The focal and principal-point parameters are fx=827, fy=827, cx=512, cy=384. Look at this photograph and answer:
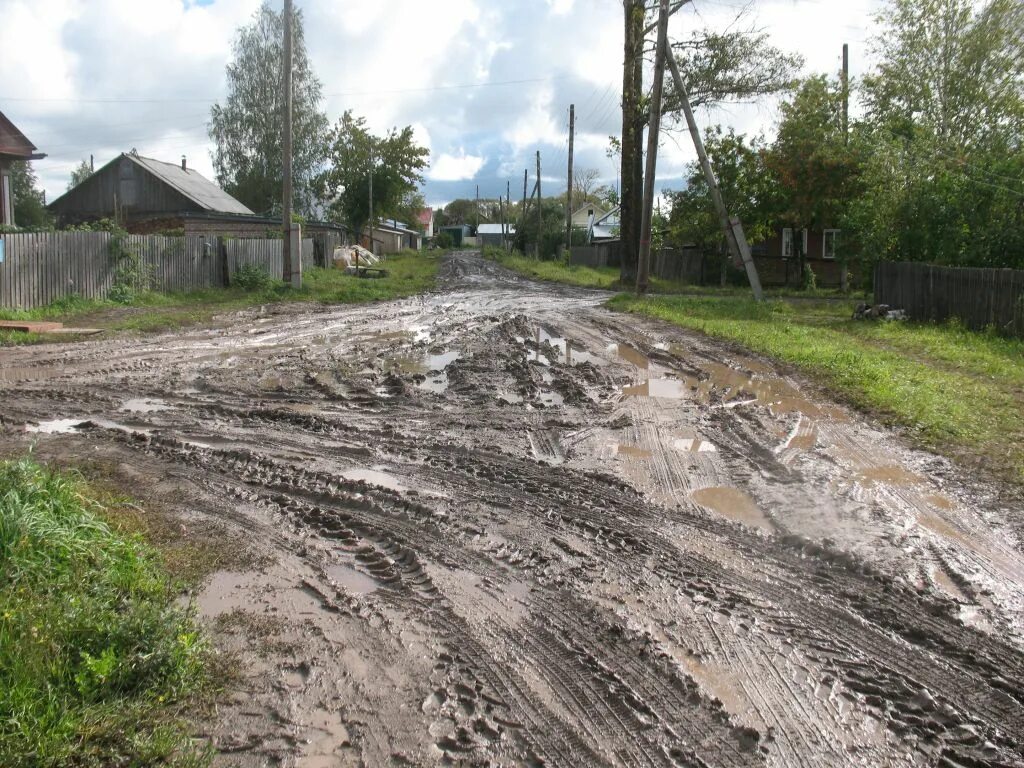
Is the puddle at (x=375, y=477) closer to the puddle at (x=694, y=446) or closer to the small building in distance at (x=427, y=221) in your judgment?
the puddle at (x=694, y=446)

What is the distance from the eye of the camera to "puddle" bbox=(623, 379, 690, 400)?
10.3 m

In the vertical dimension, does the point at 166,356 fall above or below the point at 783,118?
below

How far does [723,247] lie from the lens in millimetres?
33969

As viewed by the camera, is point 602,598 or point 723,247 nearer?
point 602,598

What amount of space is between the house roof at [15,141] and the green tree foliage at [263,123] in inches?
1107

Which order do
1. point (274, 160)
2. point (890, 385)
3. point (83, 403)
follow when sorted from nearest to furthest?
point (83, 403) < point (890, 385) < point (274, 160)

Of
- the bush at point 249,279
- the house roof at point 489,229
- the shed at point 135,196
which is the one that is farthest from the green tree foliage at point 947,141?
the house roof at point 489,229

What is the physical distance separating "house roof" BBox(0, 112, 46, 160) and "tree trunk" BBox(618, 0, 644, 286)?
792 inches

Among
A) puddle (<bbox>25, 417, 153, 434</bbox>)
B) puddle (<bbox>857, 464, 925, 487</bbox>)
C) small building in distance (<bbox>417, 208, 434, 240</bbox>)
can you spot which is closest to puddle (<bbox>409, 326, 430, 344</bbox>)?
puddle (<bbox>25, 417, 153, 434</bbox>)

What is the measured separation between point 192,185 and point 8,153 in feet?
53.9

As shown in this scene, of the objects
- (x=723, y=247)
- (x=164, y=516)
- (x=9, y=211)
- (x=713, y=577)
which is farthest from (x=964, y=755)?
(x=723, y=247)

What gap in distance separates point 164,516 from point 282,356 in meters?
7.49

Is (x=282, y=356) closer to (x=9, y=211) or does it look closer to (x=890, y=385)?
(x=890, y=385)

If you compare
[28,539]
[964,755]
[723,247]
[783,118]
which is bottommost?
[964,755]
